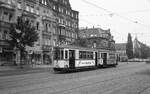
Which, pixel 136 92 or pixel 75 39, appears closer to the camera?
pixel 136 92

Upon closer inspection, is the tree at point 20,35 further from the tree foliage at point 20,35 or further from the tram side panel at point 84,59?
the tram side panel at point 84,59

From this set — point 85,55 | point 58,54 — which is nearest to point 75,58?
point 58,54

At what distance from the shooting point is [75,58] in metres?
25.4

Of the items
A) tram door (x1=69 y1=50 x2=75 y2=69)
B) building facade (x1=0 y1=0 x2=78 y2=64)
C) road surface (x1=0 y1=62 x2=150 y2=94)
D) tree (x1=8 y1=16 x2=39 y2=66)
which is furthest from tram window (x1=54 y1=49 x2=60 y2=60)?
building facade (x1=0 y1=0 x2=78 y2=64)

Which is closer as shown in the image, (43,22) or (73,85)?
(73,85)

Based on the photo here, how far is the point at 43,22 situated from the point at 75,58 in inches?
983

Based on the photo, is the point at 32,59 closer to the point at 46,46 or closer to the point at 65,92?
the point at 46,46

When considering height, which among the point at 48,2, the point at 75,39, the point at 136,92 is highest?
the point at 48,2

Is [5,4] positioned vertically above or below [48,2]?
below

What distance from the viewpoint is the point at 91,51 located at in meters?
29.5

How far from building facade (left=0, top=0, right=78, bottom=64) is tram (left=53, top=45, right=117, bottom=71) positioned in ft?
46.8

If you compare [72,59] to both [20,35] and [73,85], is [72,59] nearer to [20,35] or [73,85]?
[73,85]

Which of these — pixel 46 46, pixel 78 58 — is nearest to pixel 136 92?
pixel 78 58

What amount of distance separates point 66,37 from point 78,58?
103ft
